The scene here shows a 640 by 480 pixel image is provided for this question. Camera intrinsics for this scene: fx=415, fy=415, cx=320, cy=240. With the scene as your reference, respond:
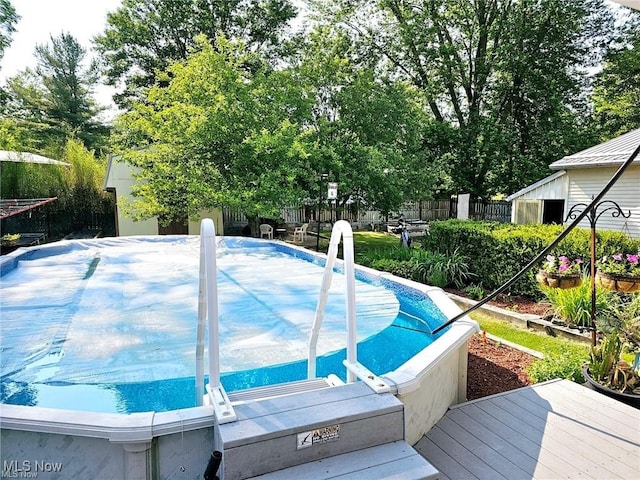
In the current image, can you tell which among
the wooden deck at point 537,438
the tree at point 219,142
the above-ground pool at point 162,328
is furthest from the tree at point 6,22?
the wooden deck at point 537,438

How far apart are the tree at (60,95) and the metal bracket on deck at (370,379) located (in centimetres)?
2539

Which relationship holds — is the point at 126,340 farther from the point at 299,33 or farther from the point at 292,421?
the point at 299,33

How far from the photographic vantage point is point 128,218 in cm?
1380

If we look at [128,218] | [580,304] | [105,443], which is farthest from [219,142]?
[105,443]

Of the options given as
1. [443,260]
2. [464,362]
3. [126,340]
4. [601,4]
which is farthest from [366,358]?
[601,4]

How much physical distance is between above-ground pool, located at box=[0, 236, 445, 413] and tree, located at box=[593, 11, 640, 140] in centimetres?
1536

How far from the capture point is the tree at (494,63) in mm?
17375

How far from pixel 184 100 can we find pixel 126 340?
8306mm

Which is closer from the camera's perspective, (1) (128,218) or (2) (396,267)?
(2) (396,267)

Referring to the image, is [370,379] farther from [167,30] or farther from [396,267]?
[167,30]

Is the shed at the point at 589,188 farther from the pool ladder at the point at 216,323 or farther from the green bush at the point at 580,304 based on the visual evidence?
the pool ladder at the point at 216,323

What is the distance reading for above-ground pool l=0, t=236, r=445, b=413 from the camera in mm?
3805

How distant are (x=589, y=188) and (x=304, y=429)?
11738 mm

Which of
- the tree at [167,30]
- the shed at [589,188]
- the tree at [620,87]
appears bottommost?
the shed at [589,188]
